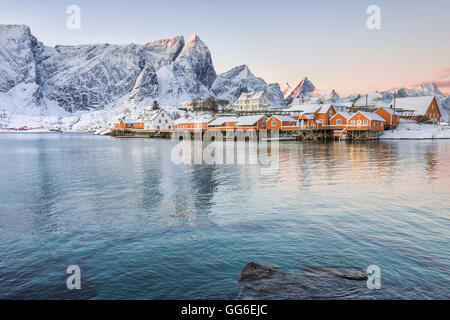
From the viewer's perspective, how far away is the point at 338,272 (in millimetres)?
9008

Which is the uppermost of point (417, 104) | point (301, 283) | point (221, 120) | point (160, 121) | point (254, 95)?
point (254, 95)

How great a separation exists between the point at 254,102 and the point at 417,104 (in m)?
96.9

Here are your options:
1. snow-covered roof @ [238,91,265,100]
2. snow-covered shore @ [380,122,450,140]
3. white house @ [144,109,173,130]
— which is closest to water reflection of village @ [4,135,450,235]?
snow-covered shore @ [380,122,450,140]

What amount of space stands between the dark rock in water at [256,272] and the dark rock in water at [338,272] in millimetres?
1085

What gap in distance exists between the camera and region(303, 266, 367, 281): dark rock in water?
873 centimetres

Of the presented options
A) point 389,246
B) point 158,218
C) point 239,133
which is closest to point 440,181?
point 389,246

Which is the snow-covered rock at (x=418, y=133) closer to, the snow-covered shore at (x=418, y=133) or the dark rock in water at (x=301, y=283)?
the snow-covered shore at (x=418, y=133)

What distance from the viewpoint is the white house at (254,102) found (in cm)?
18212

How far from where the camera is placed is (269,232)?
12.7 metres

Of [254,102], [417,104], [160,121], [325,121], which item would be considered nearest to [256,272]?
[325,121]

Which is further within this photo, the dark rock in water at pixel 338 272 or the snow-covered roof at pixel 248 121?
the snow-covered roof at pixel 248 121

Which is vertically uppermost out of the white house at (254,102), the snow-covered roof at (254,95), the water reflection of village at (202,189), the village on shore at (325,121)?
the snow-covered roof at (254,95)

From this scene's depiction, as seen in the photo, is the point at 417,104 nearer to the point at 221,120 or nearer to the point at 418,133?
the point at 418,133

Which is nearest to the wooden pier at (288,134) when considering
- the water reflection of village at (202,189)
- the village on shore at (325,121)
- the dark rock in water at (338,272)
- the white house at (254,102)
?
the village on shore at (325,121)
